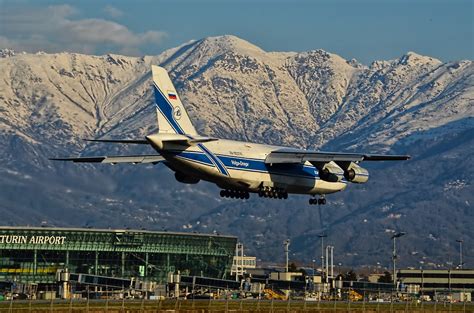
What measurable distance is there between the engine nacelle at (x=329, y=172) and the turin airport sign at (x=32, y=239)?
2872 inches

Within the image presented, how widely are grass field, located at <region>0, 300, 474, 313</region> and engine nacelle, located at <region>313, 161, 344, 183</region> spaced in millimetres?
14484

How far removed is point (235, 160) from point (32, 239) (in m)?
77.3

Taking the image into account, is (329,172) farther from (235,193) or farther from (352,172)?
(235,193)

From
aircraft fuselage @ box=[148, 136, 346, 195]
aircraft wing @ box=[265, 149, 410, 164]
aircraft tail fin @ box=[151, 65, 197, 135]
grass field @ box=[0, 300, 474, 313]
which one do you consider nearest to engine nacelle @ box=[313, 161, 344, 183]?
aircraft fuselage @ box=[148, 136, 346, 195]

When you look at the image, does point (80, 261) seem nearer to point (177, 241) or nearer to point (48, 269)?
point (48, 269)

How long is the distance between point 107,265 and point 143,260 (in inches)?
247

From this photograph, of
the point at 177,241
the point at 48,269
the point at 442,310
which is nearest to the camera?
the point at 442,310

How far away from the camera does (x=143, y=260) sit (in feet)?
634

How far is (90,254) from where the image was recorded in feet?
618

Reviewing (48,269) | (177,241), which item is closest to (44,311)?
A: (48,269)

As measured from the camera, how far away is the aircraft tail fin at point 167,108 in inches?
4275

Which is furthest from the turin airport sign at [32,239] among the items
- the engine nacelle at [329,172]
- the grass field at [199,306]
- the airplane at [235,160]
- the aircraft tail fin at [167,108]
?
the grass field at [199,306]

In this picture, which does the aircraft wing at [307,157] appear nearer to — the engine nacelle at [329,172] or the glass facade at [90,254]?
the engine nacelle at [329,172]

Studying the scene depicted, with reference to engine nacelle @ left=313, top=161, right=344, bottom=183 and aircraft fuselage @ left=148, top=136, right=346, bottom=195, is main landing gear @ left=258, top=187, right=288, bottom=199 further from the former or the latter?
engine nacelle @ left=313, top=161, right=344, bottom=183
